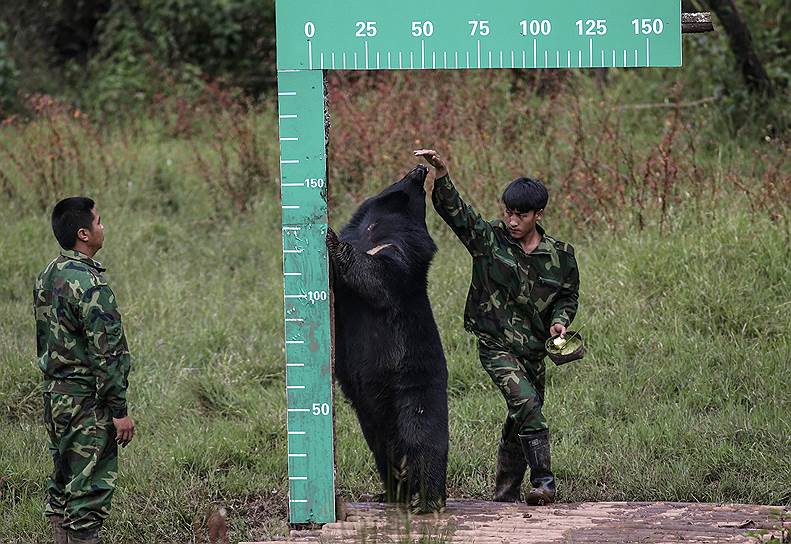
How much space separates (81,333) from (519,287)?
6.54ft

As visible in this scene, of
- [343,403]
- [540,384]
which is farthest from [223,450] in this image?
[540,384]

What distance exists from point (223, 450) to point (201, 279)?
111 inches

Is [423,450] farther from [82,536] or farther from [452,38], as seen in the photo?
[452,38]

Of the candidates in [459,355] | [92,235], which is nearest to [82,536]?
[92,235]

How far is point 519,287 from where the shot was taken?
5.16 meters

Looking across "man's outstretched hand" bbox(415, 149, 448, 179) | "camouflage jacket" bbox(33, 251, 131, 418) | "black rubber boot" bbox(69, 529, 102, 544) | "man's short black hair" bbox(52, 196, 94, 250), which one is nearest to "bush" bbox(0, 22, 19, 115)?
"man's short black hair" bbox(52, 196, 94, 250)

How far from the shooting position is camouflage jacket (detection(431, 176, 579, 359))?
17.0ft

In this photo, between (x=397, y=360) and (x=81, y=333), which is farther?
(x=397, y=360)

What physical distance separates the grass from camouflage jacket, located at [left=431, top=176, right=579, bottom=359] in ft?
4.15

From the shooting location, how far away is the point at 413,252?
5.20 m

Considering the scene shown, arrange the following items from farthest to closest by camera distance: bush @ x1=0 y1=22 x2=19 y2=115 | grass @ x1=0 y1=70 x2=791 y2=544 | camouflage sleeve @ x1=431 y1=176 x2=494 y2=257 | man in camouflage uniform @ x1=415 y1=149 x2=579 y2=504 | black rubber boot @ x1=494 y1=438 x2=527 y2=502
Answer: bush @ x1=0 y1=22 x2=19 y2=115
grass @ x1=0 y1=70 x2=791 y2=544
black rubber boot @ x1=494 y1=438 x2=527 y2=502
man in camouflage uniform @ x1=415 y1=149 x2=579 y2=504
camouflage sleeve @ x1=431 y1=176 x2=494 y2=257

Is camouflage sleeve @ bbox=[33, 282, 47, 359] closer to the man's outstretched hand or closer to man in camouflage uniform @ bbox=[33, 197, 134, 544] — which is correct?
man in camouflage uniform @ bbox=[33, 197, 134, 544]

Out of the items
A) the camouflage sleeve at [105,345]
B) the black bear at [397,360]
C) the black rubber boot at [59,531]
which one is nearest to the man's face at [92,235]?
the camouflage sleeve at [105,345]

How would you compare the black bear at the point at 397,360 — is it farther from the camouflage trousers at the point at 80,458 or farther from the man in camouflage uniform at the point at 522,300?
the camouflage trousers at the point at 80,458
